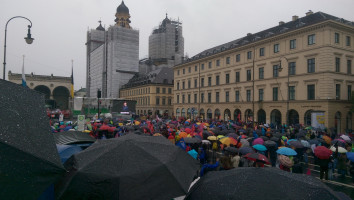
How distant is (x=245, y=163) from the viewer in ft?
27.0

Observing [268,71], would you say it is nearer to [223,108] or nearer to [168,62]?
[223,108]

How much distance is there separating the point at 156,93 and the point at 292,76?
145ft

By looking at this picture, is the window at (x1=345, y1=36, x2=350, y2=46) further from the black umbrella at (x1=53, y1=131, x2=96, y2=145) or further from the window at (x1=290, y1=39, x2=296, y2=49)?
the black umbrella at (x1=53, y1=131, x2=96, y2=145)

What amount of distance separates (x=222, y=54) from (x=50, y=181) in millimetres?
49180

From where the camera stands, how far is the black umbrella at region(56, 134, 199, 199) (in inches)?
157

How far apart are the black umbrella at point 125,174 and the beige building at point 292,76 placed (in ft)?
80.5

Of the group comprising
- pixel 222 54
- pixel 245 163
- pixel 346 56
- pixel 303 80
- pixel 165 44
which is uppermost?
pixel 165 44

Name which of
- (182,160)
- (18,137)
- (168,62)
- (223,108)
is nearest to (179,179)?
(182,160)

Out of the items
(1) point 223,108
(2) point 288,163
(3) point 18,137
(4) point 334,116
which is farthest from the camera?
(1) point 223,108

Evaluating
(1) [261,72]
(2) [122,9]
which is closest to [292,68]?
(1) [261,72]

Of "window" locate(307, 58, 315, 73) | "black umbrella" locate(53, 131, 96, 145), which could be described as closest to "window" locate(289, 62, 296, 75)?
"window" locate(307, 58, 315, 73)

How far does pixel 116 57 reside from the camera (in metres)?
82.1

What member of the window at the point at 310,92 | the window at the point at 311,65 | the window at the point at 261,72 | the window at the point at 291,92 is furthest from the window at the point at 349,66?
the window at the point at 261,72

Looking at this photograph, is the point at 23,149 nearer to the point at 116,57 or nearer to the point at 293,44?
the point at 293,44
